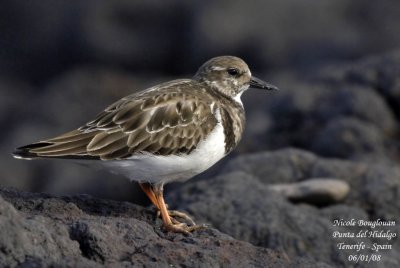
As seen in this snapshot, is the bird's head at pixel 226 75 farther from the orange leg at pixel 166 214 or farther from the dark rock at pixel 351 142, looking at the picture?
the dark rock at pixel 351 142

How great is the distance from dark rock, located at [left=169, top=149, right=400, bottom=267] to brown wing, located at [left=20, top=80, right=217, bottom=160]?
96 centimetres

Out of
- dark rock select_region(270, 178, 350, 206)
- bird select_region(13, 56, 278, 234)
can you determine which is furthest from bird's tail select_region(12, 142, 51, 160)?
dark rock select_region(270, 178, 350, 206)

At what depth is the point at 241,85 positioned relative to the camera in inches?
275

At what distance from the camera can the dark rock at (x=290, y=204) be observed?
6.54m

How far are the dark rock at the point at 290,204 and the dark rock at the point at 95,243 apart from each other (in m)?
1.32

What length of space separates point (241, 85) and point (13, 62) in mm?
10503

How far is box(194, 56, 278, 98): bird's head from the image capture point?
6824 millimetres

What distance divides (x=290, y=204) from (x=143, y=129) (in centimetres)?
167

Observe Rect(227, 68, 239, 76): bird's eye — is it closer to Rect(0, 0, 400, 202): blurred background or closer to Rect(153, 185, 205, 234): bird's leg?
Rect(153, 185, 205, 234): bird's leg

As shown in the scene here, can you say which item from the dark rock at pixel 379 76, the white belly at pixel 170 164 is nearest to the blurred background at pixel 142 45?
the dark rock at pixel 379 76

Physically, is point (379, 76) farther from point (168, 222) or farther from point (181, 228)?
point (181, 228)

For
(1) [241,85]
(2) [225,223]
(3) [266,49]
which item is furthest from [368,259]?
(3) [266,49]

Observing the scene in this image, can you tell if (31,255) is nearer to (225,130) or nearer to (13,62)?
(225,130)

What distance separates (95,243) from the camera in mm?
4262
